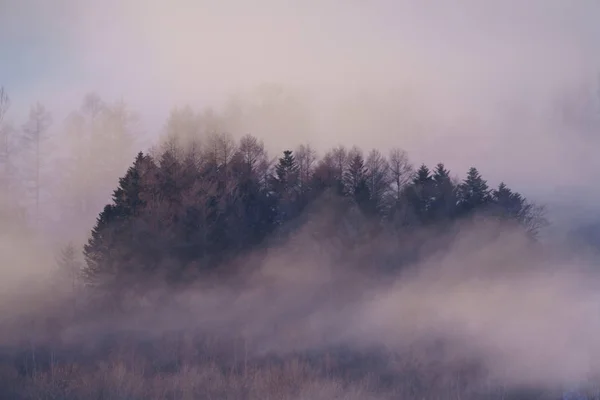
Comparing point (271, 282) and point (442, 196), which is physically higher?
point (442, 196)

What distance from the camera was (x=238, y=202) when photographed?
19.2m

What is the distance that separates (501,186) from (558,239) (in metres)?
3.72

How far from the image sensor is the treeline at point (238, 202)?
698 inches

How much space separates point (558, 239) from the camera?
1688cm

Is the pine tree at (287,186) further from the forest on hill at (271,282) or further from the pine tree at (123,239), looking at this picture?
the pine tree at (123,239)

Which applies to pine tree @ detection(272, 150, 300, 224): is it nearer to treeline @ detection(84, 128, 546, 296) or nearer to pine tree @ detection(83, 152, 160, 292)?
treeline @ detection(84, 128, 546, 296)

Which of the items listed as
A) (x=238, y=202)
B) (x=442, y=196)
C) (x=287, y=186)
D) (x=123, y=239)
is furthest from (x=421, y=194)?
(x=123, y=239)

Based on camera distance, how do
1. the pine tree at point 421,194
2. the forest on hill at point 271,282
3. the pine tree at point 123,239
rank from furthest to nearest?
the pine tree at point 421,194 → the pine tree at point 123,239 → the forest on hill at point 271,282

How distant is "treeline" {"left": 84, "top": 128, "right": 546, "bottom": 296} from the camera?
698 inches

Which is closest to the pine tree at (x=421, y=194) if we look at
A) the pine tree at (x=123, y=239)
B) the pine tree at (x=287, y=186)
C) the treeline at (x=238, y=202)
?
the treeline at (x=238, y=202)

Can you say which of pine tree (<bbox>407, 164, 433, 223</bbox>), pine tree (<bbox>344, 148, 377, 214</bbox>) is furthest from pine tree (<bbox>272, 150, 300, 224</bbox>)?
pine tree (<bbox>407, 164, 433, 223</bbox>)

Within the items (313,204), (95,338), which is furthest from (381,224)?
(95,338)

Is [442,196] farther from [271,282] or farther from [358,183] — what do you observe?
[271,282]

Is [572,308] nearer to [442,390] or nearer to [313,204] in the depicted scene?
[442,390]
